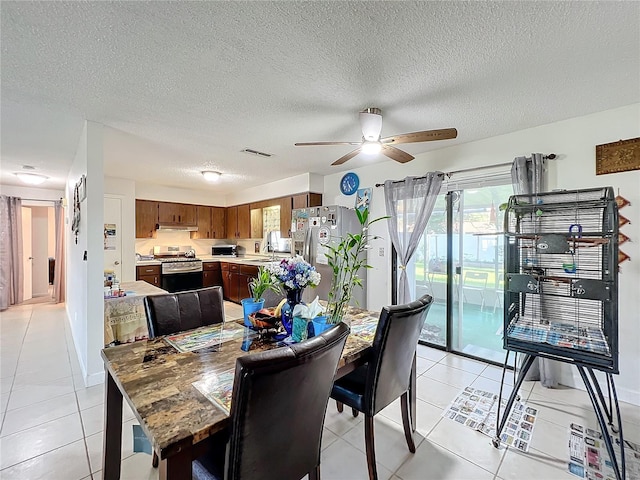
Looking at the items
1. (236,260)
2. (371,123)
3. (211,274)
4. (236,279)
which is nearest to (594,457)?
(371,123)

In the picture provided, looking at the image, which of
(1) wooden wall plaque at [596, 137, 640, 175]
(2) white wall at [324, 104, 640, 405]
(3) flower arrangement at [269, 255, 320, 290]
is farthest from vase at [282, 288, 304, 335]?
(1) wooden wall plaque at [596, 137, 640, 175]

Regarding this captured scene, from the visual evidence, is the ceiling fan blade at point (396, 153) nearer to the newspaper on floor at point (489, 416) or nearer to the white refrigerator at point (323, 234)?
the white refrigerator at point (323, 234)

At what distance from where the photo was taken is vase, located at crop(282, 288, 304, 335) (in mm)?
1748

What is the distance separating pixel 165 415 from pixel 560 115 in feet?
11.3

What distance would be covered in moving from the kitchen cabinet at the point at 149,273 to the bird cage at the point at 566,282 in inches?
217

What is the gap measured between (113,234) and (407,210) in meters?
4.90

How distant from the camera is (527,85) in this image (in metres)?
2.06

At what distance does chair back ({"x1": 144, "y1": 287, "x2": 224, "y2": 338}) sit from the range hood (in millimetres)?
4364

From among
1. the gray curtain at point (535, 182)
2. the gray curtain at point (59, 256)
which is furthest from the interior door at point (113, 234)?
the gray curtain at point (535, 182)

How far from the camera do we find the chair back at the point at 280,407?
90 cm

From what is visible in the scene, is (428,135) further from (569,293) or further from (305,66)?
(569,293)

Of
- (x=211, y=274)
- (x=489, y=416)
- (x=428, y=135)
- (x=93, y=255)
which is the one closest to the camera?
(x=428, y=135)

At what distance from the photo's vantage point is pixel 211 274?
621 centimetres

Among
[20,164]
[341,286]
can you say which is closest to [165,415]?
[341,286]
